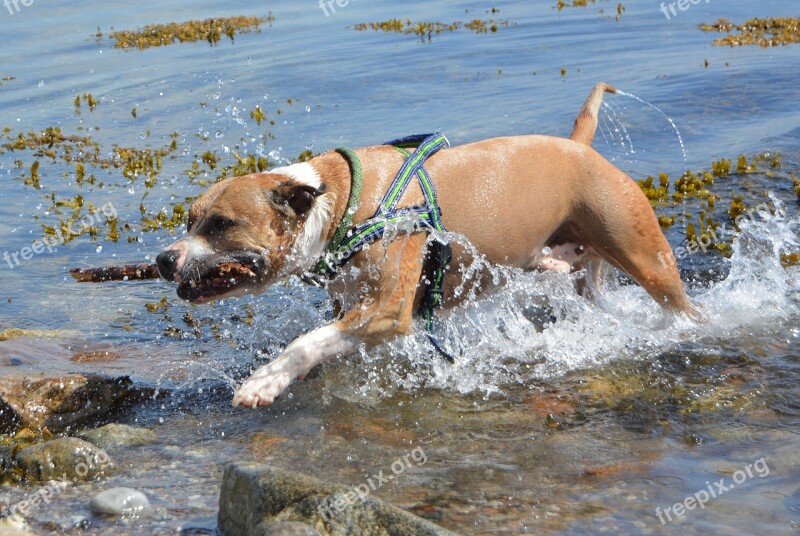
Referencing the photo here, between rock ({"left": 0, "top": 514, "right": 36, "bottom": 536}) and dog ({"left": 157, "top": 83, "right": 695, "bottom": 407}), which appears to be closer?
rock ({"left": 0, "top": 514, "right": 36, "bottom": 536})

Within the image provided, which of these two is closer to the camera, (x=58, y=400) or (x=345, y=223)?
(x=345, y=223)

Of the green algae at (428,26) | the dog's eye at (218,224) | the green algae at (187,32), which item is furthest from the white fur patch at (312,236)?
the green algae at (187,32)

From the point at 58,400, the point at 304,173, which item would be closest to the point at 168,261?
the point at 304,173

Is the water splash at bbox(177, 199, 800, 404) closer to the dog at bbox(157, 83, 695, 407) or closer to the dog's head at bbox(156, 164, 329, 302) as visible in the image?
the dog at bbox(157, 83, 695, 407)

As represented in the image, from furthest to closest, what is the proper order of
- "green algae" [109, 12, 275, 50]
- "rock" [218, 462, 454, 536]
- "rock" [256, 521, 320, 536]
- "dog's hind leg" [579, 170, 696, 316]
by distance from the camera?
"green algae" [109, 12, 275, 50] → "dog's hind leg" [579, 170, 696, 316] → "rock" [218, 462, 454, 536] → "rock" [256, 521, 320, 536]

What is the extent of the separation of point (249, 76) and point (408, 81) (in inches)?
103

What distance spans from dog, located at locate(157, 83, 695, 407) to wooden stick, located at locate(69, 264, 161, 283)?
81cm

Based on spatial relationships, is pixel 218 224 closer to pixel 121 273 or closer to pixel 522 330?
pixel 121 273

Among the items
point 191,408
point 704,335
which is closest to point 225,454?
point 191,408

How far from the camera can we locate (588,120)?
6.49 metres

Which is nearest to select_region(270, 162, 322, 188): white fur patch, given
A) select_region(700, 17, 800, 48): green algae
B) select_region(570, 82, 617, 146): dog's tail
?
select_region(570, 82, 617, 146): dog's tail

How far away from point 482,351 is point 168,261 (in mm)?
2203

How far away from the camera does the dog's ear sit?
5.11 meters

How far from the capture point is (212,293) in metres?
5.11
